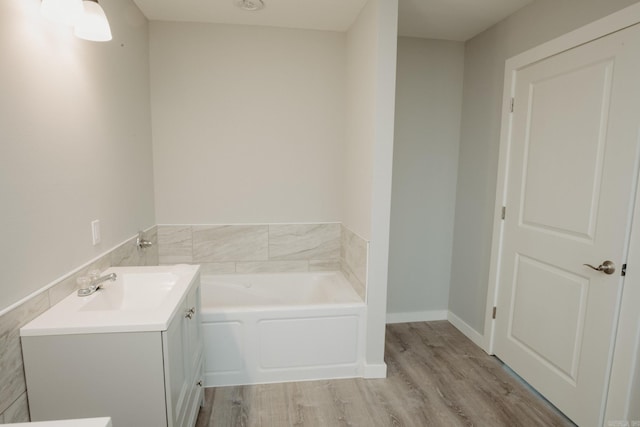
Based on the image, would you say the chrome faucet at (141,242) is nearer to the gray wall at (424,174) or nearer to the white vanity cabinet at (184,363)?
the white vanity cabinet at (184,363)

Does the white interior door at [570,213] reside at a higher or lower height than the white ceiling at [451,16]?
lower

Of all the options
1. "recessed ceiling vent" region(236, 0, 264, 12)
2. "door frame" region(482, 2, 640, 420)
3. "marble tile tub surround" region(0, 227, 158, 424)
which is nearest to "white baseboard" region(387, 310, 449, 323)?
"door frame" region(482, 2, 640, 420)

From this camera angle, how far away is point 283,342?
2.32 meters

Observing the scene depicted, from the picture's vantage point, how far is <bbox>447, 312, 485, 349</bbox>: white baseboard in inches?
111

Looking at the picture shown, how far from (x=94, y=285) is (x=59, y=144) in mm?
636

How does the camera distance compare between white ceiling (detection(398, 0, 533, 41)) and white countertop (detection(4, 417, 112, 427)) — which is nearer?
white countertop (detection(4, 417, 112, 427))

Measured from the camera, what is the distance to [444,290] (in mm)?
3266

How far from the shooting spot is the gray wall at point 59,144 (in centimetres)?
123

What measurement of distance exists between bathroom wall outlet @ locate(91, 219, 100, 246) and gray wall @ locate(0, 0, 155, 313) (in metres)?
0.03

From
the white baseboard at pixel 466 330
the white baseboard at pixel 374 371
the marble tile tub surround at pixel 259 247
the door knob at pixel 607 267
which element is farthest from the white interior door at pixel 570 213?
the marble tile tub surround at pixel 259 247

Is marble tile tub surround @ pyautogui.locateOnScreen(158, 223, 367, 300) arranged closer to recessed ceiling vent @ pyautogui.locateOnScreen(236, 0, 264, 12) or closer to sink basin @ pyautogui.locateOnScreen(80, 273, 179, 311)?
sink basin @ pyautogui.locateOnScreen(80, 273, 179, 311)

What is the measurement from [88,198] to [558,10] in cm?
281

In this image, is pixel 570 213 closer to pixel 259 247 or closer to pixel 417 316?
pixel 417 316

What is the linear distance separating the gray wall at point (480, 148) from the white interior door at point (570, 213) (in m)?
0.21
